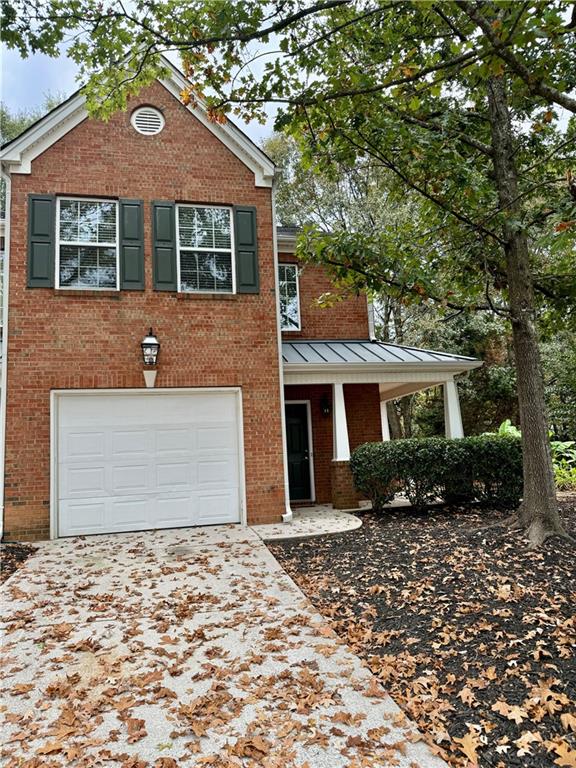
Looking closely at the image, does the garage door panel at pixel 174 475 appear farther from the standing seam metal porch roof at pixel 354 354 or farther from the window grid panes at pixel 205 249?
the window grid panes at pixel 205 249

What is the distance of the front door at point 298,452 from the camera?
11.3m

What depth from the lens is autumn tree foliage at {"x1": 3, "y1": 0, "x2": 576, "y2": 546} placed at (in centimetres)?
474

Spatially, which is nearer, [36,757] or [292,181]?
→ [36,757]

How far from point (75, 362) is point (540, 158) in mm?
7885

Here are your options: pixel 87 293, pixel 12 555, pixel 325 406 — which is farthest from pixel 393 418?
pixel 12 555

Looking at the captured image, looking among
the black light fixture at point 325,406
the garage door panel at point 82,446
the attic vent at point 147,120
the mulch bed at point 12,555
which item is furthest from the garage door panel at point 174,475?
the attic vent at point 147,120

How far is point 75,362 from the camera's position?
328 inches

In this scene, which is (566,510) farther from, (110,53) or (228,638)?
(110,53)

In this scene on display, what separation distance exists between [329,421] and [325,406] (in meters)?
0.35

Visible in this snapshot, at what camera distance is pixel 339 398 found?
34.0ft

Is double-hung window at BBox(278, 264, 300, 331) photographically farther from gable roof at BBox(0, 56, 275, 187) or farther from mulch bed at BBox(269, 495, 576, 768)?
mulch bed at BBox(269, 495, 576, 768)

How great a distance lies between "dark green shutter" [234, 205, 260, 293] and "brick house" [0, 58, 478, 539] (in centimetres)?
2

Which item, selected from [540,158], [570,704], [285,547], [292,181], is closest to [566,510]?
[285,547]

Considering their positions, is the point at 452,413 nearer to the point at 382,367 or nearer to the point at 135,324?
the point at 382,367
